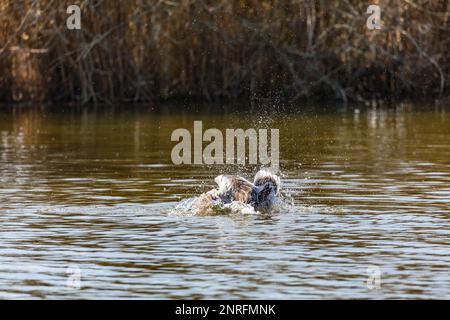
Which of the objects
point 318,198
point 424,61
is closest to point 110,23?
point 424,61

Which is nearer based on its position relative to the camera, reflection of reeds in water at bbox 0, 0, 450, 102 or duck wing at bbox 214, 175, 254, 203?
duck wing at bbox 214, 175, 254, 203

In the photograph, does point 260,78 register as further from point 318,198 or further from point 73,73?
point 318,198

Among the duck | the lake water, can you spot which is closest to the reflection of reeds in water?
the lake water

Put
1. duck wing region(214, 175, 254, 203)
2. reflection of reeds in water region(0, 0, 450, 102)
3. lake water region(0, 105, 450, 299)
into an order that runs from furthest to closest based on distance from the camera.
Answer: reflection of reeds in water region(0, 0, 450, 102)
duck wing region(214, 175, 254, 203)
lake water region(0, 105, 450, 299)

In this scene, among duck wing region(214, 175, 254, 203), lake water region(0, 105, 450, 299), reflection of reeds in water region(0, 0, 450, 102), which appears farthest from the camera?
reflection of reeds in water region(0, 0, 450, 102)

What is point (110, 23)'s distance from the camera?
1518 inches

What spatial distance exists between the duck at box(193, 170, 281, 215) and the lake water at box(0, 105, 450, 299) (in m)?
0.32

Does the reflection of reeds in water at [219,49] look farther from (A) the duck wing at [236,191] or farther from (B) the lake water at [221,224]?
(A) the duck wing at [236,191]

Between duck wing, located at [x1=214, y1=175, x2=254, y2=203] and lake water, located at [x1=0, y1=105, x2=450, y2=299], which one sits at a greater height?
duck wing, located at [x1=214, y1=175, x2=254, y2=203]

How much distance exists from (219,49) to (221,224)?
22.9 m

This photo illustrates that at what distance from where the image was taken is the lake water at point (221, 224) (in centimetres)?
1291

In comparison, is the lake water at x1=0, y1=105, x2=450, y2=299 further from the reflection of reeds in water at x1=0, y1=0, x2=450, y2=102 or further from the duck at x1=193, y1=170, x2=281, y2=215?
the reflection of reeds in water at x1=0, y1=0, x2=450, y2=102

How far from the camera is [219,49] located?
39.1 metres

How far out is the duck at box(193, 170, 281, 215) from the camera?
687 inches
